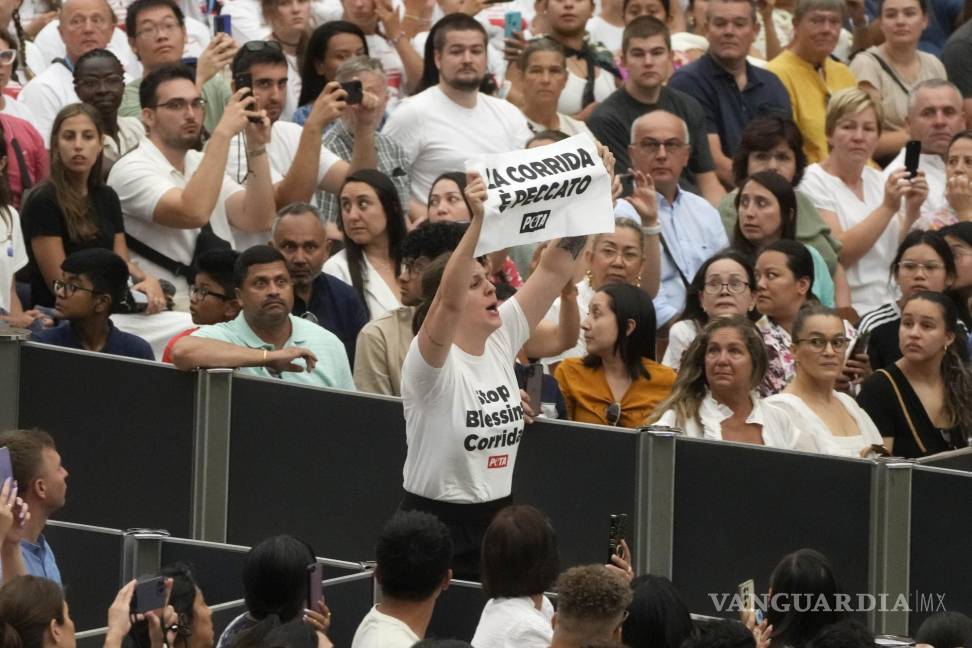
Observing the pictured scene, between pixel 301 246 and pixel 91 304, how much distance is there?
101cm

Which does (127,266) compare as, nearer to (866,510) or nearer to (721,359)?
(721,359)

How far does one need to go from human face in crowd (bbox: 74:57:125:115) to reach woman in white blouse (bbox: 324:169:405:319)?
4.89 ft

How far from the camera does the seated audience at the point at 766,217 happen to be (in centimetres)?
1077

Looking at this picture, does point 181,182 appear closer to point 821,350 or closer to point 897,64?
point 821,350

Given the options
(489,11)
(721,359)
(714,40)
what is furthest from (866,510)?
(489,11)

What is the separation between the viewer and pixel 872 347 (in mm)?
10008

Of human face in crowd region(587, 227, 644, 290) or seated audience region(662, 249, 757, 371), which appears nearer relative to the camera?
seated audience region(662, 249, 757, 371)

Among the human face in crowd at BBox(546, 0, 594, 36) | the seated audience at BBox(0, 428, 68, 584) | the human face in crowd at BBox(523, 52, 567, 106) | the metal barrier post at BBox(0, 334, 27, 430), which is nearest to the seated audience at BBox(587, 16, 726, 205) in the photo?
the human face in crowd at BBox(523, 52, 567, 106)

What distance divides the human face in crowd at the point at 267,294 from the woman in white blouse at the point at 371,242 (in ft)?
3.30

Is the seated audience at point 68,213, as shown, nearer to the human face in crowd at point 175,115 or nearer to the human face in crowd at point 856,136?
the human face in crowd at point 175,115

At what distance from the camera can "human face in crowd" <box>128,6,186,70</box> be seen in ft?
37.8

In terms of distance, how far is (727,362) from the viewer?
8.70 meters

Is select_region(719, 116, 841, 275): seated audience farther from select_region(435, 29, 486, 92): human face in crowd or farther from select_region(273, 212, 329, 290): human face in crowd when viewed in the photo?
select_region(273, 212, 329, 290): human face in crowd

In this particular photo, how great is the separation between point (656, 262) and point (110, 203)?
268 centimetres
